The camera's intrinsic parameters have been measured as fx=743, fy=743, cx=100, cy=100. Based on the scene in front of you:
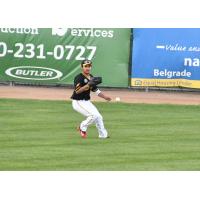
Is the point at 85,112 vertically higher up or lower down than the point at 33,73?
lower down

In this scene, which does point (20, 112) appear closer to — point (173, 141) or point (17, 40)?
point (173, 141)

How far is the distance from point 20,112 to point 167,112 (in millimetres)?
4690

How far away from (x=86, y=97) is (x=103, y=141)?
3.90 feet

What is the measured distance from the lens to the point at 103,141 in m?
16.7

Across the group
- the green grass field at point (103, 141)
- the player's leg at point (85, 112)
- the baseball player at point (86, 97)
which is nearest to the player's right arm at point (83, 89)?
the baseball player at point (86, 97)

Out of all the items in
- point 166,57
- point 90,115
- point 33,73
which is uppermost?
point 166,57

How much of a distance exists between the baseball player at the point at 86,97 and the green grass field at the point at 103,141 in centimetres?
32

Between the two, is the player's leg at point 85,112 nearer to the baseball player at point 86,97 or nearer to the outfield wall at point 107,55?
the baseball player at point 86,97

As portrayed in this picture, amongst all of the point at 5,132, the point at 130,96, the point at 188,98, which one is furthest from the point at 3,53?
→ the point at 5,132

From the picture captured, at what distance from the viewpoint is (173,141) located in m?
17.1

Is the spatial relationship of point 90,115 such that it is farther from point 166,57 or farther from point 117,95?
point 166,57

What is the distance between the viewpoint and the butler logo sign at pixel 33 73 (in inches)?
1231

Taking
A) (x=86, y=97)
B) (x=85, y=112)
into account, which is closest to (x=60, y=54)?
(x=86, y=97)

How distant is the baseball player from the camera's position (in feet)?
54.7
